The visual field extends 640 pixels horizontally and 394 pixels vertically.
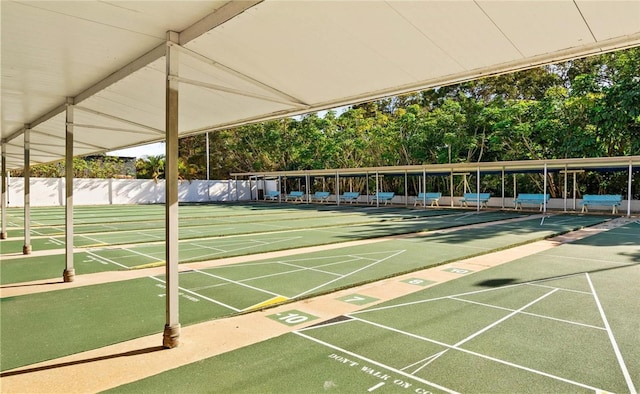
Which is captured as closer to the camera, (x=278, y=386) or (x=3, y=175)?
(x=278, y=386)

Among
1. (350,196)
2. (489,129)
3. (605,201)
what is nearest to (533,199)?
(605,201)

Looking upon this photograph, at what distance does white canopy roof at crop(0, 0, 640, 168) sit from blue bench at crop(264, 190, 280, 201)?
3439 centimetres

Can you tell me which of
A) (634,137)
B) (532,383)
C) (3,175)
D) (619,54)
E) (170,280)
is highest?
(619,54)

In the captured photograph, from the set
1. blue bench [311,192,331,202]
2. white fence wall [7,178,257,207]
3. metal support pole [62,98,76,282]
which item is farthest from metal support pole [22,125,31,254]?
blue bench [311,192,331,202]

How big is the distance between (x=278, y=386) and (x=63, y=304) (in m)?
4.20

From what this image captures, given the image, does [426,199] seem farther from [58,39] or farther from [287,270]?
[58,39]

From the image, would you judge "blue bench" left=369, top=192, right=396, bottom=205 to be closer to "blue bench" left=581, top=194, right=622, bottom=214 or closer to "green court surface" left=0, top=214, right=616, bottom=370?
"blue bench" left=581, top=194, right=622, bottom=214

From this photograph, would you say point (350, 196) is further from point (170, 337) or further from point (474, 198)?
point (170, 337)

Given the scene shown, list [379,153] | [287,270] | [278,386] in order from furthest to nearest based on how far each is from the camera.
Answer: [379,153] → [287,270] → [278,386]

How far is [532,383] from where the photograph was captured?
11.5 feet

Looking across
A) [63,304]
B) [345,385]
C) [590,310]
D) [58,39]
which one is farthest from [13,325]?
[590,310]

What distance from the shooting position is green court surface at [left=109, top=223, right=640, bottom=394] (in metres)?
3.50

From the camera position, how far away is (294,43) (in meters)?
3.53

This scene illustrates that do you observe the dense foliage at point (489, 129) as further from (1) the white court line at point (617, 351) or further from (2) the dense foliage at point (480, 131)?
(1) the white court line at point (617, 351)
